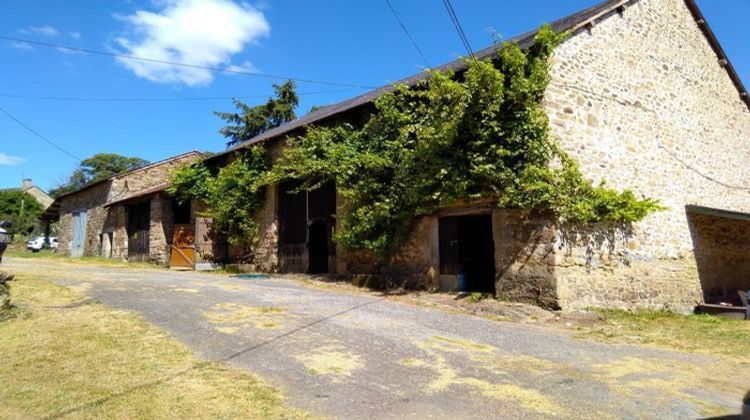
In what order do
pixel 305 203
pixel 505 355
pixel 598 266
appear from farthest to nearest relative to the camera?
pixel 305 203
pixel 598 266
pixel 505 355

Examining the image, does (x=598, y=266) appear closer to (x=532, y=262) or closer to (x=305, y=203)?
(x=532, y=262)

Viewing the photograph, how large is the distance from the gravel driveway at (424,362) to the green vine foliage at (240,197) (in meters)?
7.26

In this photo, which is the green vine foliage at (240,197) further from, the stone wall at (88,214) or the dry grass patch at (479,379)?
the dry grass patch at (479,379)

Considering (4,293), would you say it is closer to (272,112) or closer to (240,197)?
(240,197)

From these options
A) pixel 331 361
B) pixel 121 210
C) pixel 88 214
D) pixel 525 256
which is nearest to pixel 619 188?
pixel 525 256

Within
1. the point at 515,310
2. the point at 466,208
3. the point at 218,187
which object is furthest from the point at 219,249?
the point at 515,310

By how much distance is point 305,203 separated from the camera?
Answer: 48.6 feet

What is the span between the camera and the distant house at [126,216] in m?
20.0

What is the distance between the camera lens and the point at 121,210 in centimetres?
2212

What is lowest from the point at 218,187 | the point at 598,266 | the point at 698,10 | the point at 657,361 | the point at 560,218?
the point at 657,361

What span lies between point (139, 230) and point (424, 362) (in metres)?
20.0

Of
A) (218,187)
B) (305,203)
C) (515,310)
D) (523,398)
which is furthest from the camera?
(218,187)

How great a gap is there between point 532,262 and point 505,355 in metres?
3.76

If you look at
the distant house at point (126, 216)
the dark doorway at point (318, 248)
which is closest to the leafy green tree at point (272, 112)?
the distant house at point (126, 216)
